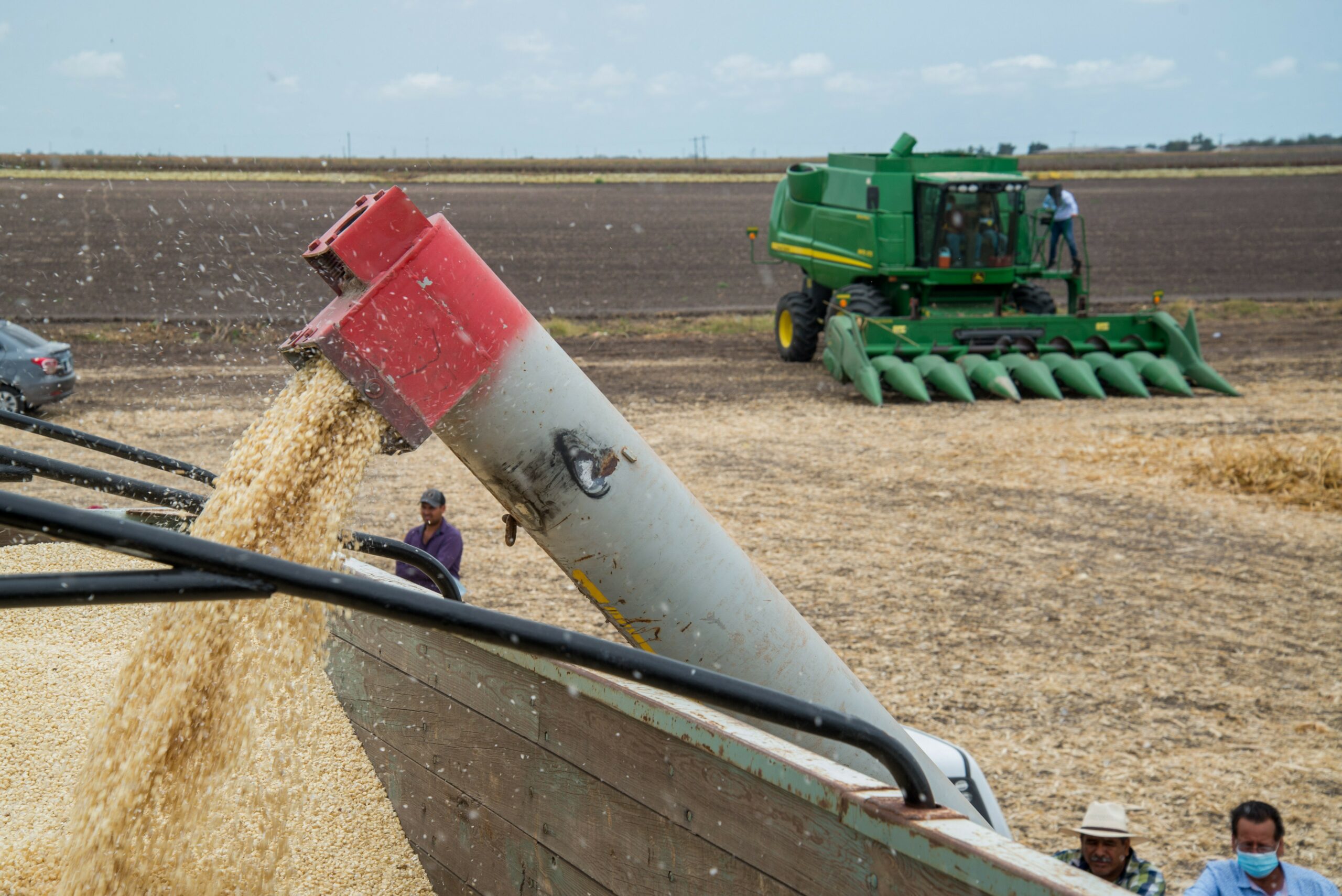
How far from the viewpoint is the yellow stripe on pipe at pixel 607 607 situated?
7.89ft

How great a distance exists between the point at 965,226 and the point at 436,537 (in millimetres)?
10110

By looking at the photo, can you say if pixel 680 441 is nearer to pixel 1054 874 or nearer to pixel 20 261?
pixel 1054 874

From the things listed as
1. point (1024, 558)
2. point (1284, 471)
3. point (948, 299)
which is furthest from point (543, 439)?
point (948, 299)

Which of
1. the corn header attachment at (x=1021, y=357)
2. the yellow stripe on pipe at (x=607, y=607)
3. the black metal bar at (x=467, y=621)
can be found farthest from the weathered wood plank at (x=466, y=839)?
the corn header attachment at (x=1021, y=357)

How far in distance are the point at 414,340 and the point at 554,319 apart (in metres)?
15.7

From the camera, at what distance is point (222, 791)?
2496 mm

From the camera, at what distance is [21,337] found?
1118 centimetres

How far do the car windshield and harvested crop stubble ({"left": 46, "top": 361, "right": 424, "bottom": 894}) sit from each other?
1014 cm

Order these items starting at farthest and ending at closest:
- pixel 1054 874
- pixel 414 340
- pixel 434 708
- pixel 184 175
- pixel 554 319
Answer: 1. pixel 184 175
2. pixel 554 319
3. pixel 434 708
4. pixel 414 340
5. pixel 1054 874

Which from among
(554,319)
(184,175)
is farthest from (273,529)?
(184,175)

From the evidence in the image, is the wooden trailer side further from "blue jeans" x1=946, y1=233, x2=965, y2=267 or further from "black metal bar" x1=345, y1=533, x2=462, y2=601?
"blue jeans" x1=946, y1=233, x2=965, y2=267

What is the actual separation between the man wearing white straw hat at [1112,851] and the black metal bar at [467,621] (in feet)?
6.67

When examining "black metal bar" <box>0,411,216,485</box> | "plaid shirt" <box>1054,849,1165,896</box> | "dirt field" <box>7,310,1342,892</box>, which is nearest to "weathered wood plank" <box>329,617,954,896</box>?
"black metal bar" <box>0,411,216,485</box>

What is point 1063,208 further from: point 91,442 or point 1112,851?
point 91,442
